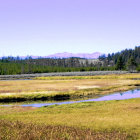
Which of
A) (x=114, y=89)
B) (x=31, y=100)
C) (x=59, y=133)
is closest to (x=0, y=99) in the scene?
(x=31, y=100)

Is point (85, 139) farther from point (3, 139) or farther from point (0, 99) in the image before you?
point (0, 99)

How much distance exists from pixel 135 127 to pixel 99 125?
3307 mm

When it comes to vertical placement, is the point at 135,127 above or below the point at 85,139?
below

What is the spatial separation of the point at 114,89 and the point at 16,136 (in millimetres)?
59247

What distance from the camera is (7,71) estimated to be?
177 meters

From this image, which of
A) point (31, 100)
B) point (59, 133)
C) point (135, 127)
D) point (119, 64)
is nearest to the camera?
point (59, 133)

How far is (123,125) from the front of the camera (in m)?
21.4

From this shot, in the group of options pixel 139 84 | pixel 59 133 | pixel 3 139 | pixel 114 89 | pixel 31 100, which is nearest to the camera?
pixel 3 139

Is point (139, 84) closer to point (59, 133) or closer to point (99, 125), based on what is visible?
point (99, 125)

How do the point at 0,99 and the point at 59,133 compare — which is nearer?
the point at 59,133

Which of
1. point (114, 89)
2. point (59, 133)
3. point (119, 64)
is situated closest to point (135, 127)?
point (59, 133)

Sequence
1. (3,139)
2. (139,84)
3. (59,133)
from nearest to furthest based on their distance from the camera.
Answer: (3,139), (59,133), (139,84)

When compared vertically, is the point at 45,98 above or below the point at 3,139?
below

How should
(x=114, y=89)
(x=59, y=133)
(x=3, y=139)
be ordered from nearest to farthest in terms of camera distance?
(x=3, y=139) < (x=59, y=133) < (x=114, y=89)
